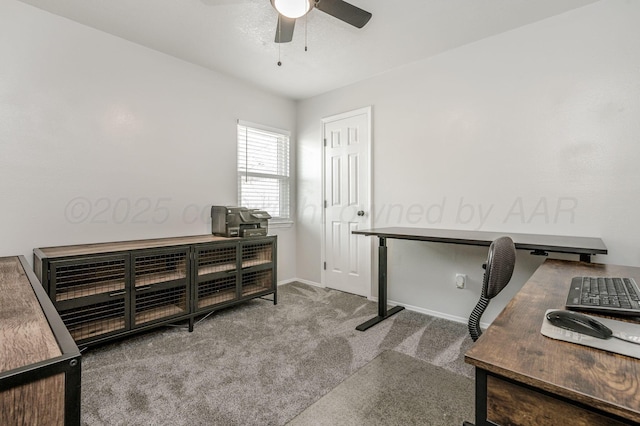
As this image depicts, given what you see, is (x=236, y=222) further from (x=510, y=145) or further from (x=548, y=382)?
(x=548, y=382)

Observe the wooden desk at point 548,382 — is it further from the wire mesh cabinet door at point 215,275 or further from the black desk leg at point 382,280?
the wire mesh cabinet door at point 215,275

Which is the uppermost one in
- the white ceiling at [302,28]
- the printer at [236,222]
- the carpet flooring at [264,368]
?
the white ceiling at [302,28]

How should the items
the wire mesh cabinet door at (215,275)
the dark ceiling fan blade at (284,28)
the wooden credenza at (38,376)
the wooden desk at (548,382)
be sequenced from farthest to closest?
the wire mesh cabinet door at (215,275) < the dark ceiling fan blade at (284,28) < the wooden credenza at (38,376) < the wooden desk at (548,382)

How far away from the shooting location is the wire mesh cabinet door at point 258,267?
3.24 meters

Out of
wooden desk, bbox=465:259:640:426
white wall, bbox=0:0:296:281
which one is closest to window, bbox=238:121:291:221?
white wall, bbox=0:0:296:281

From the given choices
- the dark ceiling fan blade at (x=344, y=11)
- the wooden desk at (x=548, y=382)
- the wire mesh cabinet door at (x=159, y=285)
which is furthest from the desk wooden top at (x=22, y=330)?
the dark ceiling fan blade at (x=344, y=11)

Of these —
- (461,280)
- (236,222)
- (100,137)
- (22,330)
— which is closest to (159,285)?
(236,222)

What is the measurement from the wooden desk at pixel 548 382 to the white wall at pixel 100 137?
10.0 feet

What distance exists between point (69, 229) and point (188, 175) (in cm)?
113

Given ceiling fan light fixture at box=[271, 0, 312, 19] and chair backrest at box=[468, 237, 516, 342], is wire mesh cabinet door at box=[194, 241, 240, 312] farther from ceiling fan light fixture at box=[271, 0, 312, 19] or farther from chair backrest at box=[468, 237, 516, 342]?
chair backrest at box=[468, 237, 516, 342]

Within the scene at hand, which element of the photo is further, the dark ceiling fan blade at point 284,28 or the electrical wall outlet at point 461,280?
the electrical wall outlet at point 461,280

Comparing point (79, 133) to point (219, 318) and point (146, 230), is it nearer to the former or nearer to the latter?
point (146, 230)

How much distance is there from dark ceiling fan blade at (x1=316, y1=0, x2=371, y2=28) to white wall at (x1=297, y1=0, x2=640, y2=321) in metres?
1.32

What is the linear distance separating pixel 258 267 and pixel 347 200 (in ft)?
4.49
